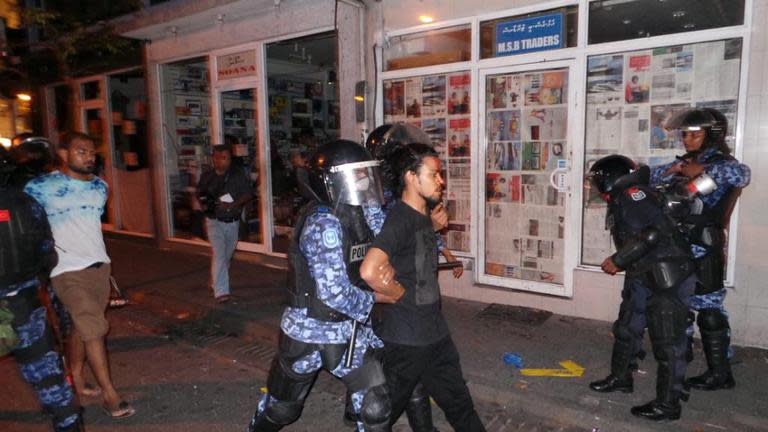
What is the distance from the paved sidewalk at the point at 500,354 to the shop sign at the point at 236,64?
317 cm

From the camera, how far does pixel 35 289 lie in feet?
10.7

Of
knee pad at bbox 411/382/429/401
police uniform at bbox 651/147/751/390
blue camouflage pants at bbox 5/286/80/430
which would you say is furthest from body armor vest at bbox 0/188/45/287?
police uniform at bbox 651/147/751/390

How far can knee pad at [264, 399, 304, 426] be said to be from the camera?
275 cm

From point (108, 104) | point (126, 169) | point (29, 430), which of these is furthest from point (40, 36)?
point (29, 430)

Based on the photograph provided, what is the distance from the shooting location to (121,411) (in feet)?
13.3

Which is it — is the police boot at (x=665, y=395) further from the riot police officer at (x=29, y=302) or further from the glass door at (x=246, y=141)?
the glass door at (x=246, y=141)

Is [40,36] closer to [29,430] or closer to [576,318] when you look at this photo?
[29,430]

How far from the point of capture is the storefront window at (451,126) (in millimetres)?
6441

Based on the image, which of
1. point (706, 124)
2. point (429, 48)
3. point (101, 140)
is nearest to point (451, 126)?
point (429, 48)

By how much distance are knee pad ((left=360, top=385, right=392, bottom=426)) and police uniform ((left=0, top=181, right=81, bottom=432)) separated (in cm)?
193

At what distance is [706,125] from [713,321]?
57.1 inches

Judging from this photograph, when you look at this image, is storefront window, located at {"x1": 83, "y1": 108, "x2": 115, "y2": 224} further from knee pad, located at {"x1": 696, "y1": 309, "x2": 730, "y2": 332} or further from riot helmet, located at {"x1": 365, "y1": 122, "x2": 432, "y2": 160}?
knee pad, located at {"x1": 696, "y1": 309, "x2": 730, "y2": 332}

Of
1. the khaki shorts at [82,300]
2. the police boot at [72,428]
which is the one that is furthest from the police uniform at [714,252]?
the khaki shorts at [82,300]

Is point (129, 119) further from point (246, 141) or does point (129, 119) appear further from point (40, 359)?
point (40, 359)
